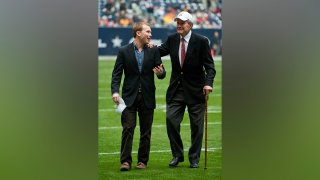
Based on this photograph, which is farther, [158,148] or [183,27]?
[158,148]

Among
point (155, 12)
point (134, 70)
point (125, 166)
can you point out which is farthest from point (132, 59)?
point (155, 12)

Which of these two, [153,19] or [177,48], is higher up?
[177,48]

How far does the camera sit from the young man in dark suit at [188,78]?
632 cm

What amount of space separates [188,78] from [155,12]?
16.2 metres

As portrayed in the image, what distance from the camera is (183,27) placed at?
6.31 metres

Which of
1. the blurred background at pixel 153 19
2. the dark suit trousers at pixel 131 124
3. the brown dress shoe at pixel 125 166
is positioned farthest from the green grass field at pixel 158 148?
the blurred background at pixel 153 19

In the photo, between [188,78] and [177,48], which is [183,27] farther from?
[188,78]

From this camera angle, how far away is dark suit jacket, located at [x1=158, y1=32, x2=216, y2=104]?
20.7ft
